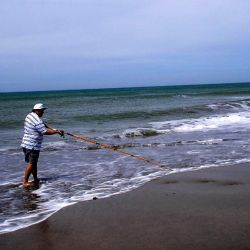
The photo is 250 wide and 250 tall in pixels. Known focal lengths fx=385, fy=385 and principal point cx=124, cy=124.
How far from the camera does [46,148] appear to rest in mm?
12336

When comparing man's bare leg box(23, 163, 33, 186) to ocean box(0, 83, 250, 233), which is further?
man's bare leg box(23, 163, 33, 186)

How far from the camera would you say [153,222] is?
472 cm

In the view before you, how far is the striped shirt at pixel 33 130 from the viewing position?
24.3 feet

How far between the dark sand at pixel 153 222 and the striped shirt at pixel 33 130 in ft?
7.36

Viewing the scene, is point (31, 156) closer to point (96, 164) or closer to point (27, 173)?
point (27, 173)

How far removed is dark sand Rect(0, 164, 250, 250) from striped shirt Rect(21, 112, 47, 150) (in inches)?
88.4

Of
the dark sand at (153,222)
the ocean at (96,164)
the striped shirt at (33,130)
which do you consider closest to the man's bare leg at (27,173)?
the ocean at (96,164)

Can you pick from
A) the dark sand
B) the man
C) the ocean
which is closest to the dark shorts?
the man

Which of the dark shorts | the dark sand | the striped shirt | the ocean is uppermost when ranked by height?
the striped shirt

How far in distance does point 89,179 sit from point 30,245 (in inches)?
136

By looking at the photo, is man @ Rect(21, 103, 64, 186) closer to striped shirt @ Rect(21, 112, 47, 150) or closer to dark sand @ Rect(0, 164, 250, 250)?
striped shirt @ Rect(21, 112, 47, 150)

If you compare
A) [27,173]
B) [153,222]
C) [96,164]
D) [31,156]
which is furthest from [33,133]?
[153,222]

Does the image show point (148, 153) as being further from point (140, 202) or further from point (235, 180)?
point (140, 202)

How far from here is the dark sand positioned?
411cm
